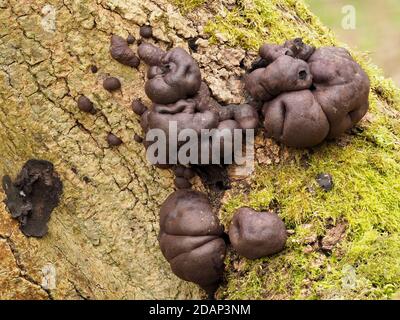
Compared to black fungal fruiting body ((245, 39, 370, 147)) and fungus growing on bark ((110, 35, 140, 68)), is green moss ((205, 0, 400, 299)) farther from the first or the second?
fungus growing on bark ((110, 35, 140, 68))

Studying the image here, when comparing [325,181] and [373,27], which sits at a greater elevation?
[325,181]

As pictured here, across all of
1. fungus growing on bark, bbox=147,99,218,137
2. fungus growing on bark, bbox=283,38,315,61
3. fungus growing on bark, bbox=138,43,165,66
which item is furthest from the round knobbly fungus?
fungus growing on bark, bbox=283,38,315,61

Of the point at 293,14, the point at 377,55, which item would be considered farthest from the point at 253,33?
the point at 377,55

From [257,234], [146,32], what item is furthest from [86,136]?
[257,234]

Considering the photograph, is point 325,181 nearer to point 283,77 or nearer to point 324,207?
point 324,207

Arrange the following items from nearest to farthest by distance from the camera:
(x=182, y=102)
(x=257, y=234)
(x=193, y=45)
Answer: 1. (x=257, y=234)
2. (x=182, y=102)
3. (x=193, y=45)
